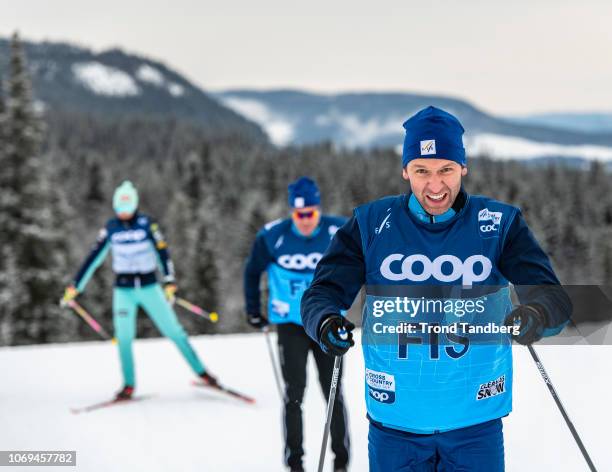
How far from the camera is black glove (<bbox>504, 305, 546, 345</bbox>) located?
2.14 metres

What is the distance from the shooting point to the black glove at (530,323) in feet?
7.02

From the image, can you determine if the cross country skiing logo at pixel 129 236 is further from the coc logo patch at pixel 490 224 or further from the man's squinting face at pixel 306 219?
the coc logo patch at pixel 490 224

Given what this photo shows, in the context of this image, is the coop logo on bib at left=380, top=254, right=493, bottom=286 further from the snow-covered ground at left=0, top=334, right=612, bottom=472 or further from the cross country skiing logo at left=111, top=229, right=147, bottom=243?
the cross country skiing logo at left=111, top=229, right=147, bottom=243

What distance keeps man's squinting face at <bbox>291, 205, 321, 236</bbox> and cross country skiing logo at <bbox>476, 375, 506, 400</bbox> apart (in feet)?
9.14

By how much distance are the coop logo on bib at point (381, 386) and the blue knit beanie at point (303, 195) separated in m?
2.63

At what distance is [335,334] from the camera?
7.51ft

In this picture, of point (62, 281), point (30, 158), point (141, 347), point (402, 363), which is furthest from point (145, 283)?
point (30, 158)

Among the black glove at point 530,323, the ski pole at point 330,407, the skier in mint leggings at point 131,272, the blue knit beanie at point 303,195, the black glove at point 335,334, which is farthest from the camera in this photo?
the skier in mint leggings at point 131,272

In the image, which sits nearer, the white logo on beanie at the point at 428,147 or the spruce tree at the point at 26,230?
the white logo on beanie at the point at 428,147

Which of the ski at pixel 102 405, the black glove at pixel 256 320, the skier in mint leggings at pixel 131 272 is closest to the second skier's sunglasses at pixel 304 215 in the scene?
the black glove at pixel 256 320

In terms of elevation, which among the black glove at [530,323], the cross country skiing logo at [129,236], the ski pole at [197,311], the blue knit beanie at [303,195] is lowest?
the ski pole at [197,311]

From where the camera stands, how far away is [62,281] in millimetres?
19953

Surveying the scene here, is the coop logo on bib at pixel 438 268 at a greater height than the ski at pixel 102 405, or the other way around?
the coop logo on bib at pixel 438 268

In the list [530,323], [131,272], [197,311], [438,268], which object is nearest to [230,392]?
[131,272]
